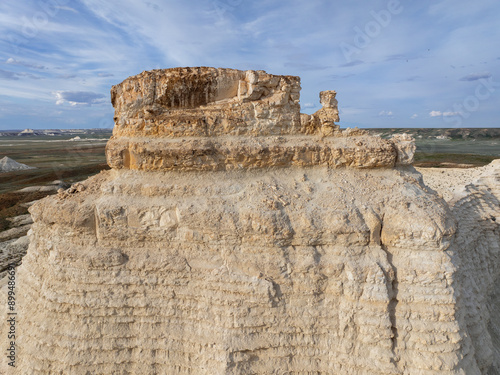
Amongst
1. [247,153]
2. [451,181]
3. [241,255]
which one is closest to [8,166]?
[247,153]

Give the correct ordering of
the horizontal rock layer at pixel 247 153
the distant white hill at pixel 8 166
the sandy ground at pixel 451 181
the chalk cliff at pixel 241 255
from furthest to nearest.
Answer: the distant white hill at pixel 8 166 → the sandy ground at pixel 451 181 → the horizontal rock layer at pixel 247 153 → the chalk cliff at pixel 241 255

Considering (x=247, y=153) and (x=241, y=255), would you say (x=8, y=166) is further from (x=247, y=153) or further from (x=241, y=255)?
(x=241, y=255)

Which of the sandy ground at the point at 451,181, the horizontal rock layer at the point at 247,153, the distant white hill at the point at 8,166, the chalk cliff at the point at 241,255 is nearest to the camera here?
the chalk cliff at the point at 241,255

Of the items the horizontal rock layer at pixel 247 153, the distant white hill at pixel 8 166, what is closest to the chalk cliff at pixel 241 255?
the horizontal rock layer at pixel 247 153

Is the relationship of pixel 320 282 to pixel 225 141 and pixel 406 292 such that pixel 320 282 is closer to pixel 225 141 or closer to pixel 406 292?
pixel 406 292

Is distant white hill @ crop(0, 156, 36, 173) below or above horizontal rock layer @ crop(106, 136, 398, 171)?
below

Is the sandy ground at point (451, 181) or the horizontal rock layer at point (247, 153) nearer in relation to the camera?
the horizontal rock layer at point (247, 153)

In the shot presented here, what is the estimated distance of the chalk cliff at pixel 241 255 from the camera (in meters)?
6.14

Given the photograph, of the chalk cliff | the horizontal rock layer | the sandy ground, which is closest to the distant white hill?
the chalk cliff

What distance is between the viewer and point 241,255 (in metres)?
6.49

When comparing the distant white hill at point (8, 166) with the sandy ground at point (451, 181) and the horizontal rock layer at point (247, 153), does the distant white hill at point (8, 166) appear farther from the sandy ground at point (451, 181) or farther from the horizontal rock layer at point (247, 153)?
the sandy ground at point (451, 181)

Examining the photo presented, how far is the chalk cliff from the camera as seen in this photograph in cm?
614

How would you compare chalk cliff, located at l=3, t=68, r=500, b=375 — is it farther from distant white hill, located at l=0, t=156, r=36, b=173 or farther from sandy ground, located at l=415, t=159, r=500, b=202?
distant white hill, located at l=0, t=156, r=36, b=173

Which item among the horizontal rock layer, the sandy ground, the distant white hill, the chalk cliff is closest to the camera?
the chalk cliff
